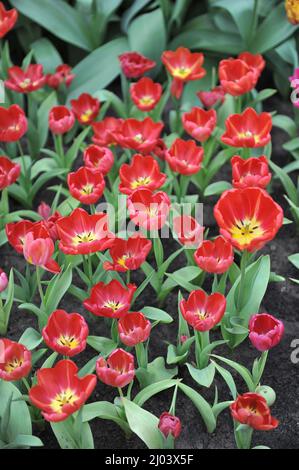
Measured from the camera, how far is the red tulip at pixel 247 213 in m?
1.71

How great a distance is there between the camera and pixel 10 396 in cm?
170

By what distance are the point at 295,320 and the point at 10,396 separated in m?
0.81

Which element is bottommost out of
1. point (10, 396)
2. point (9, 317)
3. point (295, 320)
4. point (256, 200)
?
point (295, 320)

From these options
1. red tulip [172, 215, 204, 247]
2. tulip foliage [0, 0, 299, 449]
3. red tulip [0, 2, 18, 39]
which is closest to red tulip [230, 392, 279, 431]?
tulip foliage [0, 0, 299, 449]

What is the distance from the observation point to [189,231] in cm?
196

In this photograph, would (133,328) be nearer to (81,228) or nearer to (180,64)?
(81,228)

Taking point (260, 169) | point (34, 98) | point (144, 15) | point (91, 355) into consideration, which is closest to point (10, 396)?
point (91, 355)

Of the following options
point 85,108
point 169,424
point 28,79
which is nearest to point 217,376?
point 169,424

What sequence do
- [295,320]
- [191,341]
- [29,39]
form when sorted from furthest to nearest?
[29,39] → [295,320] → [191,341]

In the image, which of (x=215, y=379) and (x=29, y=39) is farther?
(x=29, y=39)

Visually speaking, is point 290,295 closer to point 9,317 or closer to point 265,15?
point 9,317

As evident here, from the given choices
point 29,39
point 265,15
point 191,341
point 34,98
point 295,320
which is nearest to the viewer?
point 191,341

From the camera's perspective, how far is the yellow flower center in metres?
1.62
